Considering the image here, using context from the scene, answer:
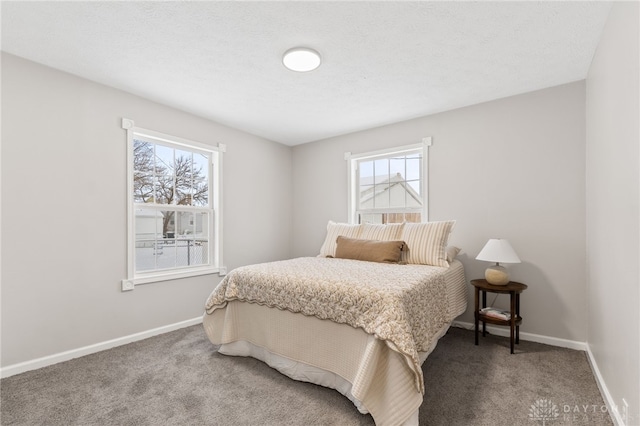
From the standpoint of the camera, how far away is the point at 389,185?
13.0 feet

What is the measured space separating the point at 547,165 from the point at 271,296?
2.82m

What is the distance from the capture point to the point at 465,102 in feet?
10.5

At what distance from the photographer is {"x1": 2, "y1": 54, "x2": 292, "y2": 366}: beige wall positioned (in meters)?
2.29

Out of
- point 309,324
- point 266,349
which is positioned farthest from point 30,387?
point 309,324

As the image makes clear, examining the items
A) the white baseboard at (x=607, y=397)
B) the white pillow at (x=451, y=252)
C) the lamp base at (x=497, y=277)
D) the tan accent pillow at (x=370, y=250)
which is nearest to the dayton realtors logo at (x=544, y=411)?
the white baseboard at (x=607, y=397)

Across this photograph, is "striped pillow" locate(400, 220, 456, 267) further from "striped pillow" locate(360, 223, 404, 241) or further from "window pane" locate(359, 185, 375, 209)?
"window pane" locate(359, 185, 375, 209)

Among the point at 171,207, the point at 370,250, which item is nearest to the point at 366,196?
the point at 370,250

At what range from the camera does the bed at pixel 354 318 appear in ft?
5.32

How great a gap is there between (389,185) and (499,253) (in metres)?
1.64

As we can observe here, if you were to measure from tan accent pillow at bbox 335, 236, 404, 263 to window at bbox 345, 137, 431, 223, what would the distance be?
79 centimetres

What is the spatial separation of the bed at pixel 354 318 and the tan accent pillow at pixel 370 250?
0.05ft

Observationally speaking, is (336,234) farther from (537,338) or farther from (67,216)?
(67,216)

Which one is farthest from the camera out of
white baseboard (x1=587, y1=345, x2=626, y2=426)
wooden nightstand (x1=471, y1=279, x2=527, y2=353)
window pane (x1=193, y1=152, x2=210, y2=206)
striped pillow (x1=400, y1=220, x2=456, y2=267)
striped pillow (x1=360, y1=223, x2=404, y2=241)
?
window pane (x1=193, y1=152, x2=210, y2=206)

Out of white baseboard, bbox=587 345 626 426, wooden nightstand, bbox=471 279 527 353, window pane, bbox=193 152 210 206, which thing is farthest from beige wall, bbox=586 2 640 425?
window pane, bbox=193 152 210 206
